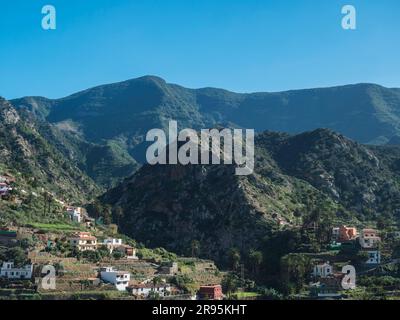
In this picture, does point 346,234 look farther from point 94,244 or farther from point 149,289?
point 94,244

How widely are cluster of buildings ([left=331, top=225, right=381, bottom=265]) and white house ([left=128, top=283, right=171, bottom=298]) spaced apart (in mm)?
27178

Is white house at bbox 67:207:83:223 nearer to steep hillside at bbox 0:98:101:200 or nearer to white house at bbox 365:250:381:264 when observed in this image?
steep hillside at bbox 0:98:101:200

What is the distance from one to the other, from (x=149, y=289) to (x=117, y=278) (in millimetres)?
3511

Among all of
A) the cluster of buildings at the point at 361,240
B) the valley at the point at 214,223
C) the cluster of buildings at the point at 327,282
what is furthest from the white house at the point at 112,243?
the cluster of buildings at the point at 361,240

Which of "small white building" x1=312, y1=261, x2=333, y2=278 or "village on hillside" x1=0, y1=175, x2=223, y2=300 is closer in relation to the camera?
"village on hillside" x1=0, y1=175, x2=223, y2=300

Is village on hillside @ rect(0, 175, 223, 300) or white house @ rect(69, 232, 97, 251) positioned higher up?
white house @ rect(69, 232, 97, 251)

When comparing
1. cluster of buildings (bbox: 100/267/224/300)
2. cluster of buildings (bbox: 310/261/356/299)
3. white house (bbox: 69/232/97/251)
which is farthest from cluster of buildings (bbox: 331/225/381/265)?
white house (bbox: 69/232/97/251)

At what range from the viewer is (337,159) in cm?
12556

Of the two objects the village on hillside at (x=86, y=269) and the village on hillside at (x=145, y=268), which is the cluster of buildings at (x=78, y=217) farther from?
the village on hillside at (x=86, y=269)

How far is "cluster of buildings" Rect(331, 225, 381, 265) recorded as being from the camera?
7425cm

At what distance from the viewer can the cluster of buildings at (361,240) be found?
74.2 metres

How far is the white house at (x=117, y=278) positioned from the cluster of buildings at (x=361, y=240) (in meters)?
Answer: 31.1

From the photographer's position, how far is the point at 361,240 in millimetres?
77875

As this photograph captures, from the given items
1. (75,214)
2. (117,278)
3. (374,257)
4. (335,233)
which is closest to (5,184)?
(75,214)
